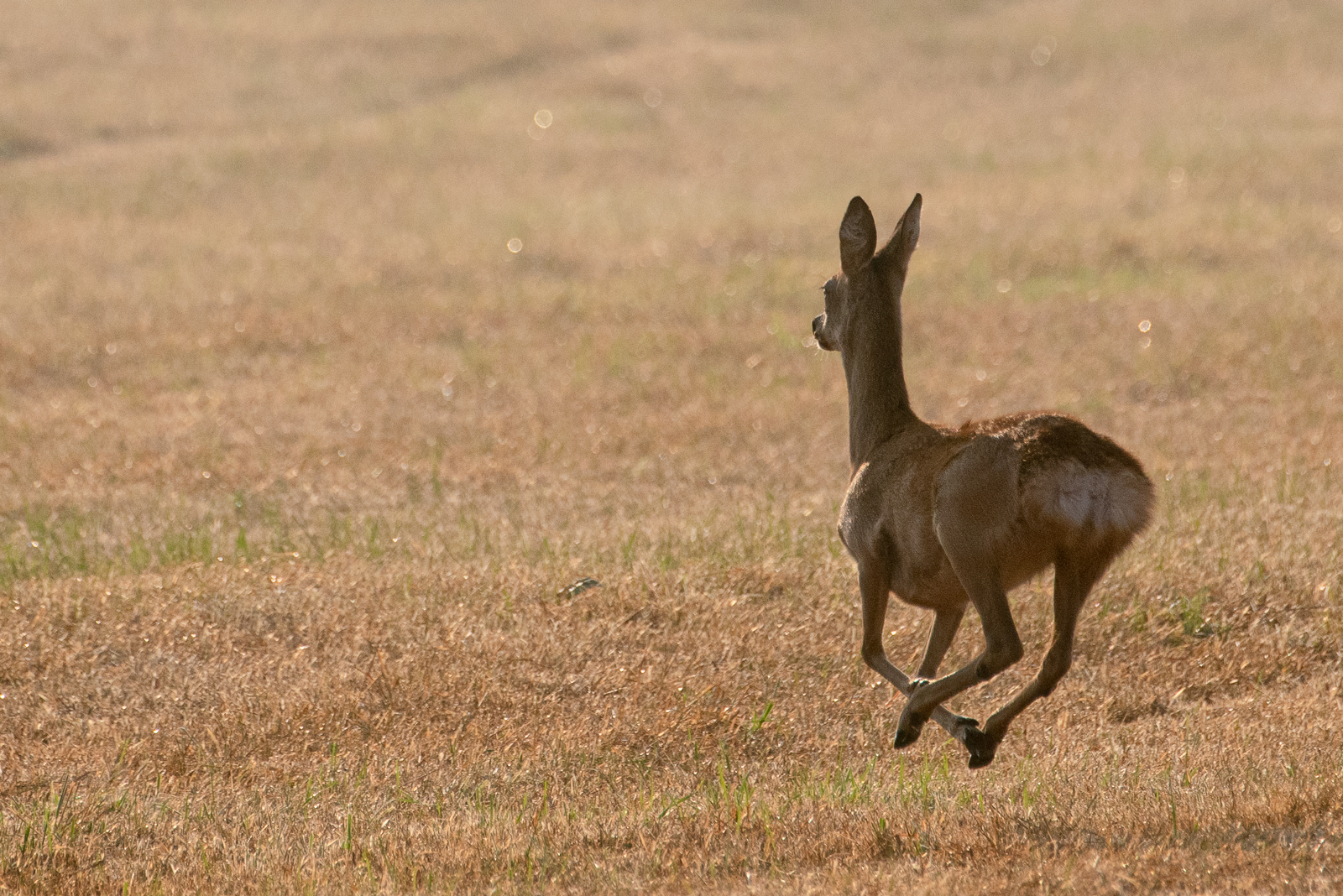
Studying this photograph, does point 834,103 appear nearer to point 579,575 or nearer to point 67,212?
point 67,212

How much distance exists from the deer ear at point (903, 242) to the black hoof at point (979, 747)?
76.7 inches

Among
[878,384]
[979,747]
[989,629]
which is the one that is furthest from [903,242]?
[979,747]

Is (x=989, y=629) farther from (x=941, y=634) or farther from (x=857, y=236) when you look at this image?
(x=857, y=236)

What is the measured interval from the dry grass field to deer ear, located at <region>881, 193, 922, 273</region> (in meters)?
1.93

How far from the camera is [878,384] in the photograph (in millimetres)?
6195

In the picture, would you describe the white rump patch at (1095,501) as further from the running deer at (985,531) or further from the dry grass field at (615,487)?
the dry grass field at (615,487)

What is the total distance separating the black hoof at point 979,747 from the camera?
5.16 metres

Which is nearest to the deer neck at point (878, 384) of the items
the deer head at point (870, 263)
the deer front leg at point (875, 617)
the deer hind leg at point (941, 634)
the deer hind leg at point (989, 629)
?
the deer head at point (870, 263)

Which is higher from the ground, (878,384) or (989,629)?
(878,384)

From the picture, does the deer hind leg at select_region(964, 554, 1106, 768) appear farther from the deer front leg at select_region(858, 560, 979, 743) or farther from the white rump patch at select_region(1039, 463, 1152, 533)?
the deer front leg at select_region(858, 560, 979, 743)

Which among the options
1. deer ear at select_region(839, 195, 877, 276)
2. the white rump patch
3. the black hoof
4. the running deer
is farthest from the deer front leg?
deer ear at select_region(839, 195, 877, 276)

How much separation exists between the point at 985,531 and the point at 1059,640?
0.45 meters

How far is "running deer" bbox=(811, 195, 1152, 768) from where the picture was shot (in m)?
5.06

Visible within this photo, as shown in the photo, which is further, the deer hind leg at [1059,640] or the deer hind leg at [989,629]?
the deer hind leg at [1059,640]
